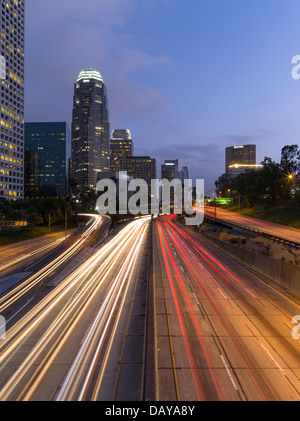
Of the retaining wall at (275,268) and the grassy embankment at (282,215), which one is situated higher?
the grassy embankment at (282,215)

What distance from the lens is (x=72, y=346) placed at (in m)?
13.5

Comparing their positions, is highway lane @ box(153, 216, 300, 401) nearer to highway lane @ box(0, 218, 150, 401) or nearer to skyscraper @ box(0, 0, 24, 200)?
highway lane @ box(0, 218, 150, 401)

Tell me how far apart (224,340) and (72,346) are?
872 centimetres

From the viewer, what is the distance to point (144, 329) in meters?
15.4

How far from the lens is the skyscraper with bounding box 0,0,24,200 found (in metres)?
110

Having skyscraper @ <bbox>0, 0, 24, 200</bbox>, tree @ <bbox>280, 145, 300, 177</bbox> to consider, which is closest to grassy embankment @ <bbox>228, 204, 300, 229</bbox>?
tree @ <bbox>280, 145, 300, 177</bbox>

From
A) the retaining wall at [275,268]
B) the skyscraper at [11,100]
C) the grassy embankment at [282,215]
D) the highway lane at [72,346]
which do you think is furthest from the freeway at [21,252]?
the skyscraper at [11,100]

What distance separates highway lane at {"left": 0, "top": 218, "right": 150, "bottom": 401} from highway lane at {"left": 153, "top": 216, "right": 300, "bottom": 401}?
1787 millimetres

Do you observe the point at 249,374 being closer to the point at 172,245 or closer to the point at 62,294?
the point at 62,294

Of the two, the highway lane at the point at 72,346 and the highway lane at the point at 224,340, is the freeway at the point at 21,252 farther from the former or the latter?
the highway lane at the point at 224,340

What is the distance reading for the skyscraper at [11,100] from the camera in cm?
11050

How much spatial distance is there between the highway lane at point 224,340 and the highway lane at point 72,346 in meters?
1.79

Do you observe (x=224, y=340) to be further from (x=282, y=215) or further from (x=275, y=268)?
(x=282, y=215)

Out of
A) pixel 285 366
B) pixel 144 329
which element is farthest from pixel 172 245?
pixel 285 366
